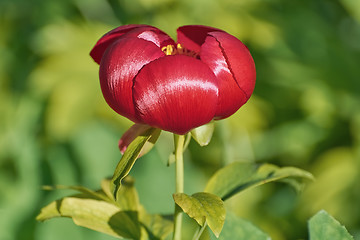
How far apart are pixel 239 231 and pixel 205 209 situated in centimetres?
9

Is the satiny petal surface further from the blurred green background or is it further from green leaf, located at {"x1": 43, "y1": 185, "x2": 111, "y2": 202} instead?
the blurred green background

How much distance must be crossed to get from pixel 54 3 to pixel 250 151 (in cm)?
87

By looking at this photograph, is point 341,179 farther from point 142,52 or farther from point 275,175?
point 142,52

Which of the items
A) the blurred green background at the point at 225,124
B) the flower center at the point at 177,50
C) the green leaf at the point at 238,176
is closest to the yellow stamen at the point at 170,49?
the flower center at the point at 177,50

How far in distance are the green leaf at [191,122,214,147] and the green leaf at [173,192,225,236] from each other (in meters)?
0.06

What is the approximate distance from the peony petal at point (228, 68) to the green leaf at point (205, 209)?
8 cm

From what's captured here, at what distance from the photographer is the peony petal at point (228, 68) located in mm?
508

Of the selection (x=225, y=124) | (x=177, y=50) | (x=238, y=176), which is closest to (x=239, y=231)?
(x=238, y=176)

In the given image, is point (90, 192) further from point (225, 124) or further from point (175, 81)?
point (225, 124)

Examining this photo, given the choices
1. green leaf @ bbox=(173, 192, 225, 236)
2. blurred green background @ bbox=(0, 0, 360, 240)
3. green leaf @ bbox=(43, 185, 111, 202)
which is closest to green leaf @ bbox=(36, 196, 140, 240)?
green leaf @ bbox=(43, 185, 111, 202)

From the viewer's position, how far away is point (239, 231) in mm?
556

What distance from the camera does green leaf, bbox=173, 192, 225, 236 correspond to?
1.54 feet

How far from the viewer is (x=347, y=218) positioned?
1460mm

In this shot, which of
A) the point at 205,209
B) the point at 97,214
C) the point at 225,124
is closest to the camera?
the point at 205,209
